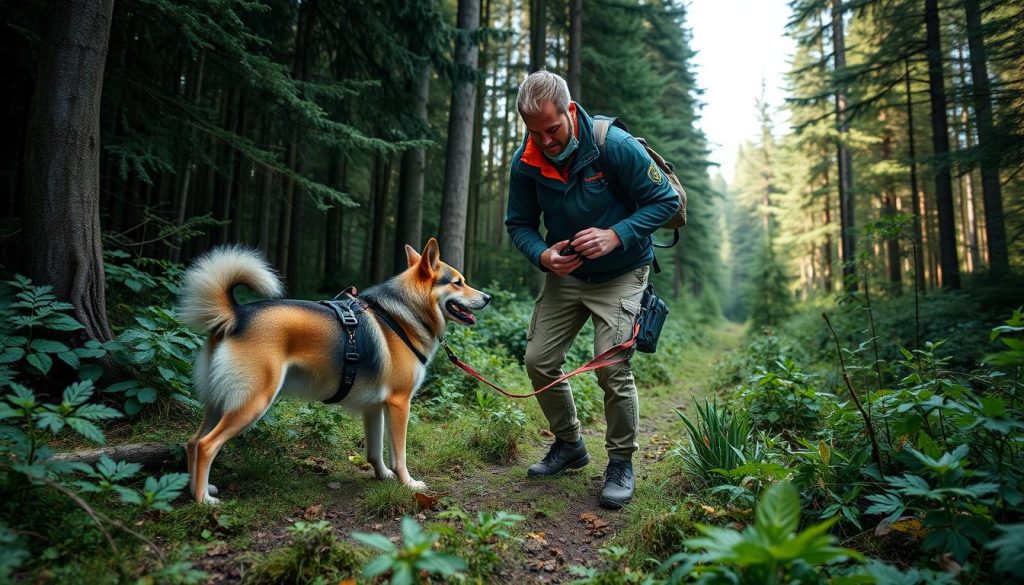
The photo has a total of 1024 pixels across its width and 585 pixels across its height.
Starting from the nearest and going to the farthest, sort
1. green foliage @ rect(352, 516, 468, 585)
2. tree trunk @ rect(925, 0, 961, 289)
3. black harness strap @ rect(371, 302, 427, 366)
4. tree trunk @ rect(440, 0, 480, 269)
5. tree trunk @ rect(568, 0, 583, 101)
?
green foliage @ rect(352, 516, 468, 585)
black harness strap @ rect(371, 302, 427, 366)
tree trunk @ rect(440, 0, 480, 269)
tree trunk @ rect(925, 0, 961, 289)
tree trunk @ rect(568, 0, 583, 101)

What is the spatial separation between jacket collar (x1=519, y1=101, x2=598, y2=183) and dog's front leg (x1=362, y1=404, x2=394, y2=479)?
207 centimetres

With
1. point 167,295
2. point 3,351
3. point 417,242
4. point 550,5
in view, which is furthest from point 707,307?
point 3,351

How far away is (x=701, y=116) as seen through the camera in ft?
82.1

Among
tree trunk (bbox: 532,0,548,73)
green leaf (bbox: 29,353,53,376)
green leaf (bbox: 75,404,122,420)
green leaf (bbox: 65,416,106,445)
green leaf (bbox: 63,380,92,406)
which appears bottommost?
green leaf (bbox: 65,416,106,445)

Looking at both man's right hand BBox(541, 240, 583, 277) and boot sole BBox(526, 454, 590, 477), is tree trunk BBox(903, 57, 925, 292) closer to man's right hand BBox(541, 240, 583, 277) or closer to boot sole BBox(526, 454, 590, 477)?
boot sole BBox(526, 454, 590, 477)

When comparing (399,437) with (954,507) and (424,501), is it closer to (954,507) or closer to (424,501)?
(424,501)

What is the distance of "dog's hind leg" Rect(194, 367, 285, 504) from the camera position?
2678 millimetres

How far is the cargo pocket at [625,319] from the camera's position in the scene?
324cm

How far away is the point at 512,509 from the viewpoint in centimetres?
314

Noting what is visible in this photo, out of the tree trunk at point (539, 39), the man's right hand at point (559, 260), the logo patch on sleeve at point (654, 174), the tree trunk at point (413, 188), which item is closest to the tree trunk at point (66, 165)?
the man's right hand at point (559, 260)

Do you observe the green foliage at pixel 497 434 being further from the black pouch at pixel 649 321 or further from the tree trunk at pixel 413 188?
the tree trunk at pixel 413 188

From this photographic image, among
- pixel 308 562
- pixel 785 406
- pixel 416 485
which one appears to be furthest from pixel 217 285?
pixel 785 406

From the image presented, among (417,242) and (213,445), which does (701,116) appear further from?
(213,445)

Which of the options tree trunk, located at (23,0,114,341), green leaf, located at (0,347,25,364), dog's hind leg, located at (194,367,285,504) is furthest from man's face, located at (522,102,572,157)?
green leaf, located at (0,347,25,364)
